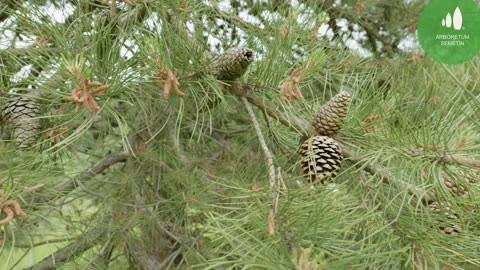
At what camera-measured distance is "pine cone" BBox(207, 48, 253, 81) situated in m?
0.60

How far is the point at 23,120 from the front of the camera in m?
0.63

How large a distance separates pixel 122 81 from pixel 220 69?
0.14m

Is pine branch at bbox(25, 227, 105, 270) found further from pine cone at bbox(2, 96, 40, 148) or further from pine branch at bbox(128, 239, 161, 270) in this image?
pine cone at bbox(2, 96, 40, 148)

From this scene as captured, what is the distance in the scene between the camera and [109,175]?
1399mm

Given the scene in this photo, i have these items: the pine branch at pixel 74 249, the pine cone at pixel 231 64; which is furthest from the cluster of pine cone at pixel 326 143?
the pine branch at pixel 74 249

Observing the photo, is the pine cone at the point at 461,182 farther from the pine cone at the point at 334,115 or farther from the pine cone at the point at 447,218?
the pine cone at the point at 334,115

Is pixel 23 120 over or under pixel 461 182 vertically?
over

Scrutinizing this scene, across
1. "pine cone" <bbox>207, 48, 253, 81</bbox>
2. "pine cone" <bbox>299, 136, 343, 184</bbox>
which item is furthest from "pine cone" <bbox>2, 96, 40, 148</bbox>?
"pine cone" <bbox>299, 136, 343, 184</bbox>

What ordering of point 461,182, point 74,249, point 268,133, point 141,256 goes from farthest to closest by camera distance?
point 141,256 → point 74,249 → point 268,133 → point 461,182

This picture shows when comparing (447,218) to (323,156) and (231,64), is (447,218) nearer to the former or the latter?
(323,156)

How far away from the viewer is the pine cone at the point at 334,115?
2.09 ft

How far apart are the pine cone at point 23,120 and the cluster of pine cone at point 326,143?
363 mm

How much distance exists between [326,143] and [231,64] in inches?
6.4

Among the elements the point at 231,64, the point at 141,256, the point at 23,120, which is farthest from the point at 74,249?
the point at 231,64
